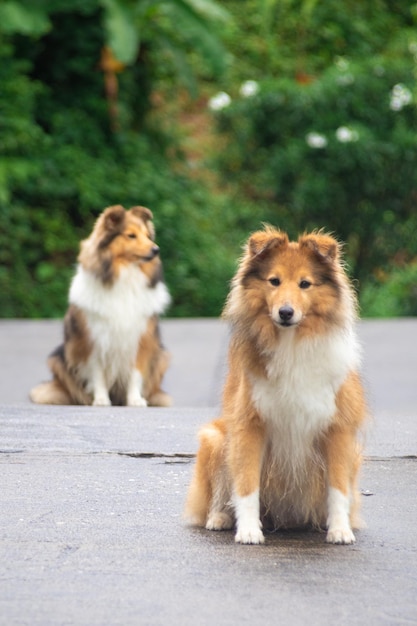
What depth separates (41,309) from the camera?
1580cm

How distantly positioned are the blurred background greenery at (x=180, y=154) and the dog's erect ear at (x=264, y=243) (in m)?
10.1

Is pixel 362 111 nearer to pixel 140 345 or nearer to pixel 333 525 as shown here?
pixel 140 345

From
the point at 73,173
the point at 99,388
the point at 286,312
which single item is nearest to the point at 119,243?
the point at 99,388

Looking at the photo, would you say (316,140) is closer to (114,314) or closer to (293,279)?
(114,314)

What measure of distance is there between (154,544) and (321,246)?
142 centimetres

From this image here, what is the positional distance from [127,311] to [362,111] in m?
7.26

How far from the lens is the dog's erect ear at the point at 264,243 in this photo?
5.08 m

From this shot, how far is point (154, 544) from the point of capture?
507cm

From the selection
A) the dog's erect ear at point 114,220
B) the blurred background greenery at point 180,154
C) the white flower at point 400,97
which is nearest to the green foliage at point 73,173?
the blurred background greenery at point 180,154

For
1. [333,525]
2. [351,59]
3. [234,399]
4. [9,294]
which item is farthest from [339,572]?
[351,59]

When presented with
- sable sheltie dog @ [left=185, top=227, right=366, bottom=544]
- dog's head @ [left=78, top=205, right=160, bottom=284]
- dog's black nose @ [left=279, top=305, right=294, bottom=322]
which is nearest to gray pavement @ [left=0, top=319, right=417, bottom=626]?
sable sheltie dog @ [left=185, top=227, right=366, bottom=544]

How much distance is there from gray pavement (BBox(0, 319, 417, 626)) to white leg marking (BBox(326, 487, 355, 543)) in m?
0.06

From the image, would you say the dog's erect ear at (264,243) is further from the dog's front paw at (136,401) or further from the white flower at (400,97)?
the white flower at (400,97)

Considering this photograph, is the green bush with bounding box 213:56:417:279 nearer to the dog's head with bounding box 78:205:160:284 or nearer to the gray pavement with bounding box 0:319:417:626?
the dog's head with bounding box 78:205:160:284
